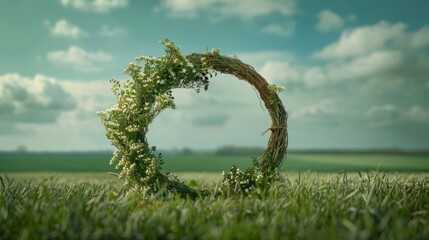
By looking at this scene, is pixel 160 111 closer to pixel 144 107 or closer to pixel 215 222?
pixel 144 107

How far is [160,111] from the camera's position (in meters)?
6.68

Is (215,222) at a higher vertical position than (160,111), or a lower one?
lower

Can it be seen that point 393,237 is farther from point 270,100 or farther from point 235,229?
point 270,100

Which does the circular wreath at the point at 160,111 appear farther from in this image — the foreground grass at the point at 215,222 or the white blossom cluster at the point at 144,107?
the foreground grass at the point at 215,222

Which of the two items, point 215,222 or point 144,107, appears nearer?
point 215,222

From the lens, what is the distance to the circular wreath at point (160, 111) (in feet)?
21.6

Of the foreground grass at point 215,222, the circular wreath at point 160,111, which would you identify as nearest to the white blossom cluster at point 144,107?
the circular wreath at point 160,111

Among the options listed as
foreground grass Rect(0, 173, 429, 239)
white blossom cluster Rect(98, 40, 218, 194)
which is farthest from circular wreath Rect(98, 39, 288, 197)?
foreground grass Rect(0, 173, 429, 239)

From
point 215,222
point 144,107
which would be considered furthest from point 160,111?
point 215,222

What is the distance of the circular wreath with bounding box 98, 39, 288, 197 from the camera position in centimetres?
659

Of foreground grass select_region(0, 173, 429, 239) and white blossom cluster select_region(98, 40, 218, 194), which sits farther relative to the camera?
white blossom cluster select_region(98, 40, 218, 194)

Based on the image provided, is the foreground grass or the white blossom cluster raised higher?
the white blossom cluster

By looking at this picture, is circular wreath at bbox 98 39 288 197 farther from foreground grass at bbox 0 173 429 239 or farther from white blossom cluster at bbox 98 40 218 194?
foreground grass at bbox 0 173 429 239

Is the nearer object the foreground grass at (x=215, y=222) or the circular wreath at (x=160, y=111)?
the foreground grass at (x=215, y=222)
